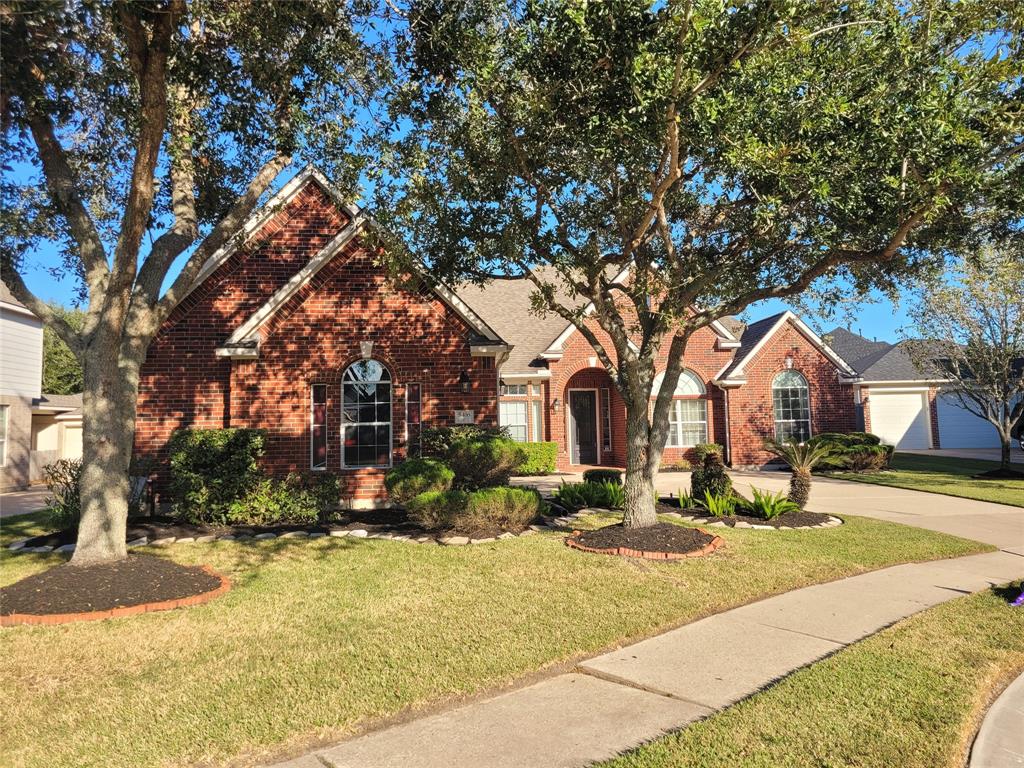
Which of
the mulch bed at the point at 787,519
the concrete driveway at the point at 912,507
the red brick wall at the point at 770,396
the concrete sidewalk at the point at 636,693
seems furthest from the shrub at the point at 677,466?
the concrete sidewalk at the point at 636,693

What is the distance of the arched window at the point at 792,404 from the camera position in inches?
868

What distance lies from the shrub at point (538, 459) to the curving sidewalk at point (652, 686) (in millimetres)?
12818

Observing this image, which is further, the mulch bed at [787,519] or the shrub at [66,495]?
the mulch bed at [787,519]

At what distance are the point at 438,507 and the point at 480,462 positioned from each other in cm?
183

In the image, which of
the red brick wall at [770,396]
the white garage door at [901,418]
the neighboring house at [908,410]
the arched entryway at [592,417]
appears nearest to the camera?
the red brick wall at [770,396]

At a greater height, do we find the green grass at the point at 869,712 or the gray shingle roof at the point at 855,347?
the gray shingle roof at the point at 855,347

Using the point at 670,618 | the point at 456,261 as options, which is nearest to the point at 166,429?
the point at 456,261

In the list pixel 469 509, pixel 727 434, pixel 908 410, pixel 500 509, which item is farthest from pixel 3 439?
pixel 908 410

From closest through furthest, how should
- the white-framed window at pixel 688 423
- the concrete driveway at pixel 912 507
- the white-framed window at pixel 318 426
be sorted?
1. the concrete driveway at pixel 912 507
2. the white-framed window at pixel 318 426
3. the white-framed window at pixel 688 423

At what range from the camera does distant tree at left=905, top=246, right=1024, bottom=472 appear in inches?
645

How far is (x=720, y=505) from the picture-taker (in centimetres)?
1109

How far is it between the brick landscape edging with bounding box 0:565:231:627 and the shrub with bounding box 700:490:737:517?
25.9ft

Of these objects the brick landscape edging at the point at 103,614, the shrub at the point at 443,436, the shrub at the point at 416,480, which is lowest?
the brick landscape edging at the point at 103,614

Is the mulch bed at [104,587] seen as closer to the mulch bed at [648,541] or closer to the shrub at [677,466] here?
the mulch bed at [648,541]
